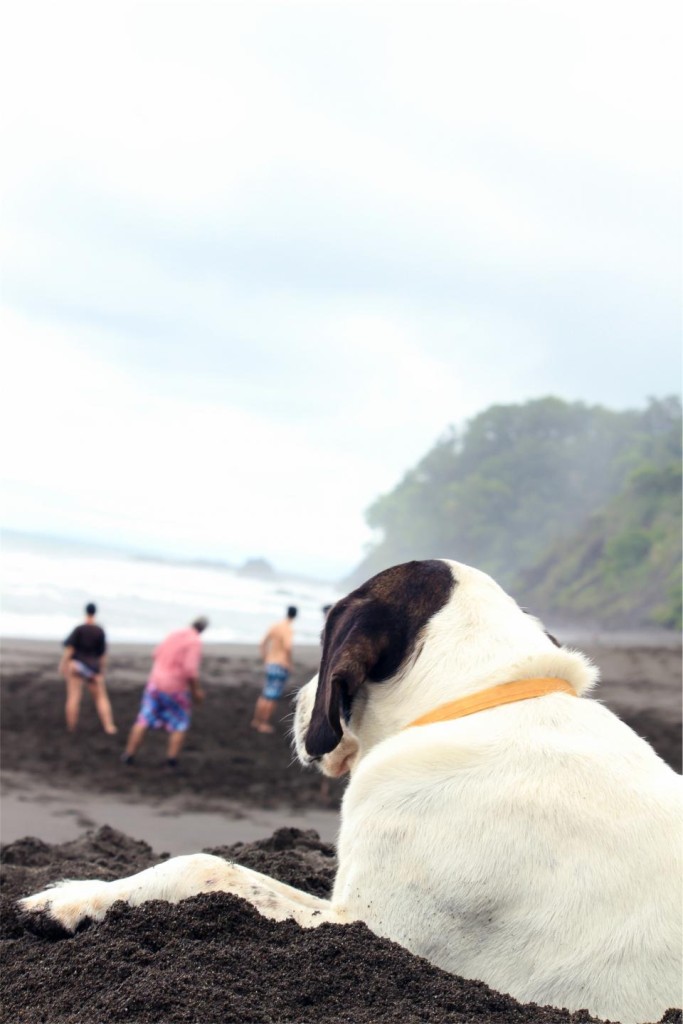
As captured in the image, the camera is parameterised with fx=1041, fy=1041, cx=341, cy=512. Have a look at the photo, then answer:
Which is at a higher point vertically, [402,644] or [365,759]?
[402,644]

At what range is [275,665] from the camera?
50.2 ft

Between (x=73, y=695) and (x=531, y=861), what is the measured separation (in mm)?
12270

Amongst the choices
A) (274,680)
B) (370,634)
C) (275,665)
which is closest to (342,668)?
(370,634)

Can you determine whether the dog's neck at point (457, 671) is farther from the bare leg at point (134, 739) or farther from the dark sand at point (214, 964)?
the bare leg at point (134, 739)

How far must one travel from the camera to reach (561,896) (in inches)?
121

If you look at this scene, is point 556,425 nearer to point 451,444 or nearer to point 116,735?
point 451,444

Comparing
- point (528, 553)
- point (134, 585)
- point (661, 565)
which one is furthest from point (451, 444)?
point (134, 585)

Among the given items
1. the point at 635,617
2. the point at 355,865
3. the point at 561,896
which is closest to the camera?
the point at 561,896

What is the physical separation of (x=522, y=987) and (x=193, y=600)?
42055mm

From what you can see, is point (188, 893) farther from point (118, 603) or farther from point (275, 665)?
point (118, 603)

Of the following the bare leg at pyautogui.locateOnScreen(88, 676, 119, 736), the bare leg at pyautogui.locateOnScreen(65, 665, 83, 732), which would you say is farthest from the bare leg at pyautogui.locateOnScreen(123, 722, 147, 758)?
the bare leg at pyautogui.locateOnScreen(65, 665, 83, 732)

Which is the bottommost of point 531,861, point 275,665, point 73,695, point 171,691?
point 73,695

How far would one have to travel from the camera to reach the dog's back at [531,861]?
9.94 ft

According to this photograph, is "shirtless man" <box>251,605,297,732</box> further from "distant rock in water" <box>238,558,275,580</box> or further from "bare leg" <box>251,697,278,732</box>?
"distant rock in water" <box>238,558,275,580</box>
